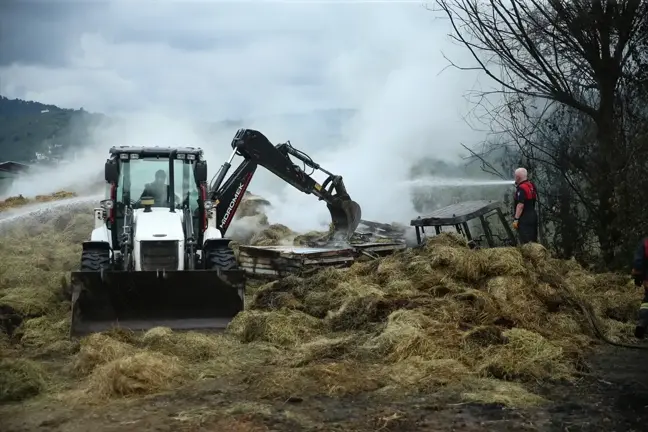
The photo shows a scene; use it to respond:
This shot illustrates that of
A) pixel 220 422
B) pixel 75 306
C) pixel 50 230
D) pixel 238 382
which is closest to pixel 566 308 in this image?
pixel 238 382

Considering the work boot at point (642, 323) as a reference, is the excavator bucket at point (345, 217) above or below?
above

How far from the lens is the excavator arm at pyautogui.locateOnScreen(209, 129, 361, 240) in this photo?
14.8m

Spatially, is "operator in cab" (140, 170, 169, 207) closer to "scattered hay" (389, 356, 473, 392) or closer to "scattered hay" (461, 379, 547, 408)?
"scattered hay" (389, 356, 473, 392)

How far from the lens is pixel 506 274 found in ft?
33.7

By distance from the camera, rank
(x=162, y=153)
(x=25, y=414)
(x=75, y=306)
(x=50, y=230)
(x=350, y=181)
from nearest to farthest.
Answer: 1. (x=25, y=414)
2. (x=75, y=306)
3. (x=162, y=153)
4. (x=50, y=230)
5. (x=350, y=181)

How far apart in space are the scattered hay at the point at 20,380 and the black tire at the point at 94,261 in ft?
10.2

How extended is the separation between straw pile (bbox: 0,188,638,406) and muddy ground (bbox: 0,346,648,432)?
Result: 221mm

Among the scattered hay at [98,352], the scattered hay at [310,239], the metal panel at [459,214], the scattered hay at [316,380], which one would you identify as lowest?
the scattered hay at [316,380]

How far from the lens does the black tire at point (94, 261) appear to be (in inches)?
404

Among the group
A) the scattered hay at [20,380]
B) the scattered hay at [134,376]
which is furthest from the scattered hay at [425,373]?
the scattered hay at [20,380]

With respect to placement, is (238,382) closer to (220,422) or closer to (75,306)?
(220,422)

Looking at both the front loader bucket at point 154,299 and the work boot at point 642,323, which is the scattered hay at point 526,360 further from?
the front loader bucket at point 154,299

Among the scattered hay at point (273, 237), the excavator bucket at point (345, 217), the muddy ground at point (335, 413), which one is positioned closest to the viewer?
the muddy ground at point (335, 413)

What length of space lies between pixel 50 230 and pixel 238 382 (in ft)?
53.4
